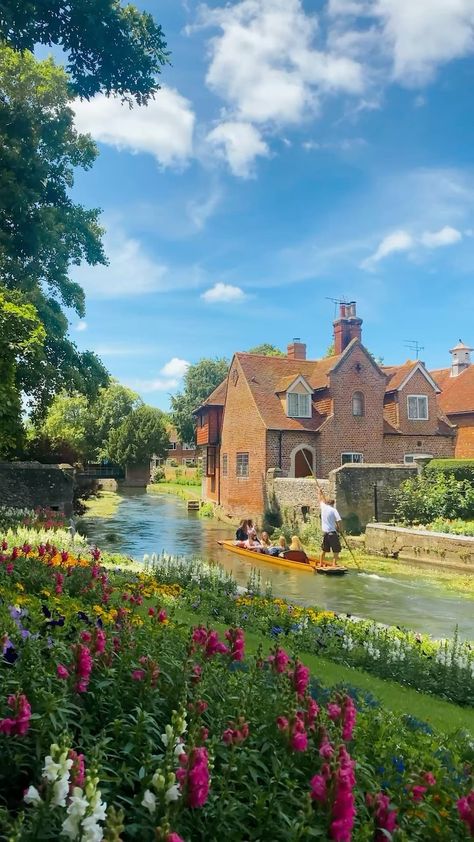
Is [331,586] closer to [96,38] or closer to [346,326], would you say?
[96,38]

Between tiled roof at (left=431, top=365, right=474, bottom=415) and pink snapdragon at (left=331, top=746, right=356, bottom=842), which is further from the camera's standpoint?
tiled roof at (left=431, top=365, right=474, bottom=415)

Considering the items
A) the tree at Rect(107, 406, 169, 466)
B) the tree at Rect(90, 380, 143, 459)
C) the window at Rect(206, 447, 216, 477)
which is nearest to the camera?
the window at Rect(206, 447, 216, 477)

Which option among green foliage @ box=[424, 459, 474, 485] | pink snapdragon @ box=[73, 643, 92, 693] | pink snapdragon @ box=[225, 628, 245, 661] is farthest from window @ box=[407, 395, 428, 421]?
pink snapdragon @ box=[73, 643, 92, 693]

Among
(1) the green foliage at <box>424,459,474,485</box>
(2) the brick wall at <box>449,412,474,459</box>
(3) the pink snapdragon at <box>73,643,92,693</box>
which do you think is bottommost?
(3) the pink snapdragon at <box>73,643,92,693</box>

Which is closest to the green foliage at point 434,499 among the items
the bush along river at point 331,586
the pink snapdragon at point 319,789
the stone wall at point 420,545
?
the stone wall at point 420,545

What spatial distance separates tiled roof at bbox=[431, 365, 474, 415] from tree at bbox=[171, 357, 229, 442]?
3123cm

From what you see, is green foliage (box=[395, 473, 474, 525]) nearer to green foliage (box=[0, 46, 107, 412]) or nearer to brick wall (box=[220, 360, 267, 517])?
brick wall (box=[220, 360, 267, 517])

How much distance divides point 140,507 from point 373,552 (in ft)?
81.3

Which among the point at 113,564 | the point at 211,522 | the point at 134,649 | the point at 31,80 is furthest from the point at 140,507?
the point at 134,649

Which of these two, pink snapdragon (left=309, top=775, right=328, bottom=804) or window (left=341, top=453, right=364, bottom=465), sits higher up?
window (left=341, top=453, right=364, bottom=465)

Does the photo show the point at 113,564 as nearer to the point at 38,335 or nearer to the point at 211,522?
the point at 38,335

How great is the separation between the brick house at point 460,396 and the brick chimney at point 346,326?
1151cm

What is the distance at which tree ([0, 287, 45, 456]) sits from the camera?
15.4 m

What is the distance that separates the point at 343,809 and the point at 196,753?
635 millimetres
